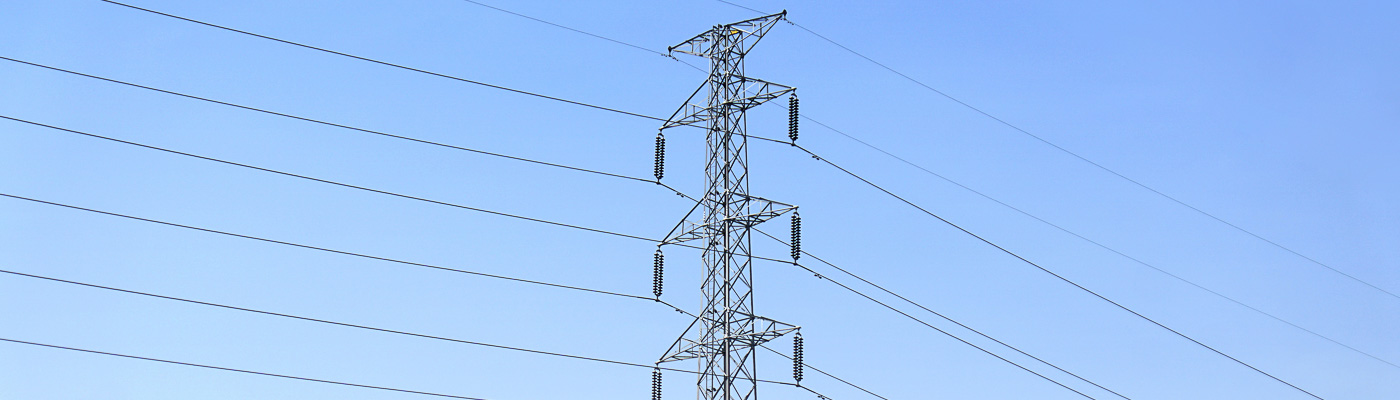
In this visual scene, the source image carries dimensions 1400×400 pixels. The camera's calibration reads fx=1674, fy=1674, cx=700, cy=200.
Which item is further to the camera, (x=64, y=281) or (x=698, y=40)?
(x=698, y=40)

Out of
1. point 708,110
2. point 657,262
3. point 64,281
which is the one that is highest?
point 708,110

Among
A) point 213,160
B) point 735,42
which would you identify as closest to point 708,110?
point 735,42

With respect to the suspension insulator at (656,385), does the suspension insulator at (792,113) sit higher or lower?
higher

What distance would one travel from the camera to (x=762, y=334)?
157ft

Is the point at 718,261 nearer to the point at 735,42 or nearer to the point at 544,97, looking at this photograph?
the point at 735,42

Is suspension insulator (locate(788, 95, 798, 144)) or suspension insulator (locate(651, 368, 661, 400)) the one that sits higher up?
suspension insulator (locate(788, 95, 798, 144))

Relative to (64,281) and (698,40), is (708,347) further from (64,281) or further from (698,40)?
(64,281)

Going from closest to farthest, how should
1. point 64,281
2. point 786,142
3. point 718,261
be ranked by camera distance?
1. point 64,281
2. point 718,261
3. point 786,142

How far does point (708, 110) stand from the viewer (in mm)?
51281

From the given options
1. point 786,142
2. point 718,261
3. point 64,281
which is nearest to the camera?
point 64,281

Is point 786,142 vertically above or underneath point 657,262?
above

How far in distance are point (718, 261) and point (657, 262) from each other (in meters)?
3.06

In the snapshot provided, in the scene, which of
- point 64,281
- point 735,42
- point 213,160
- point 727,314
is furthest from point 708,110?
point 64,281

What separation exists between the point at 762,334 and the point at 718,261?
8.85 feet
